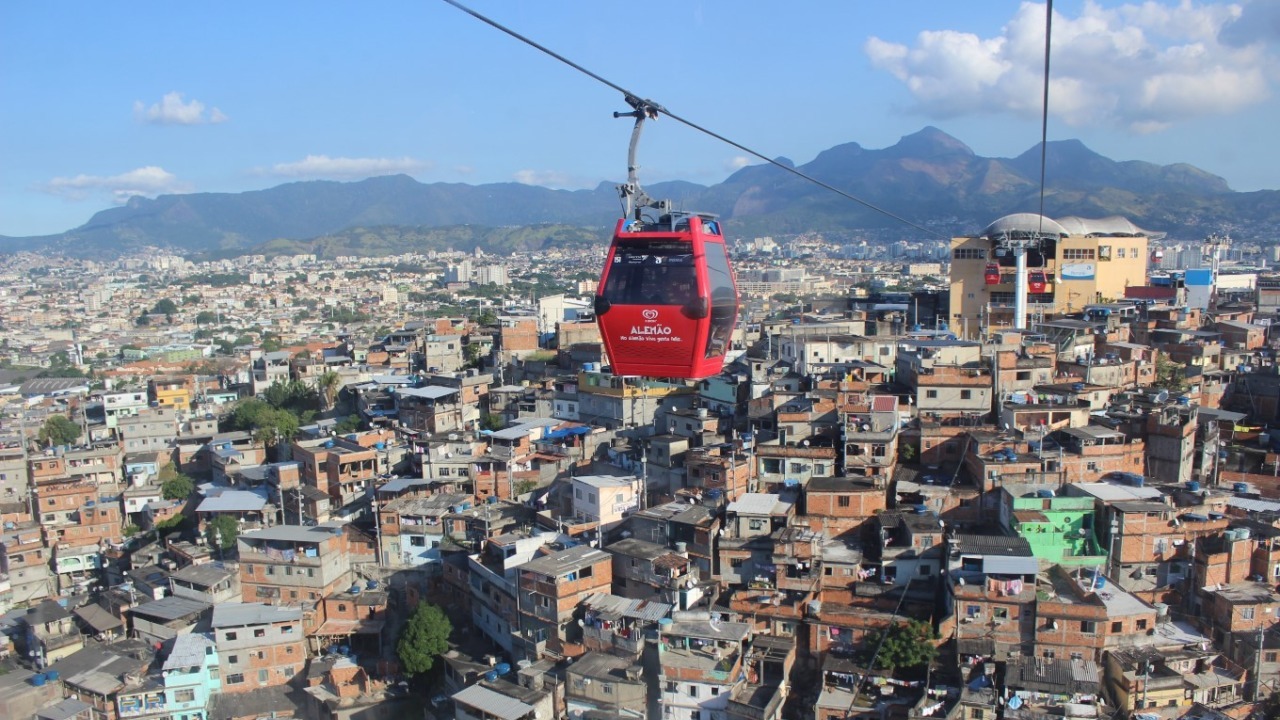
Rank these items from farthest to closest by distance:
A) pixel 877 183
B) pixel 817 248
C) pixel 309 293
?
pixel 877 183 < pixel 817 248 < pixel 309 293

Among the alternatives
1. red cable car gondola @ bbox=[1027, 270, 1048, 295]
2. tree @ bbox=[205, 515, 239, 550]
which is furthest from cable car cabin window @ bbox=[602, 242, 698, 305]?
red cable car gondola @ bbox=[1027, 270, 1048, 295]

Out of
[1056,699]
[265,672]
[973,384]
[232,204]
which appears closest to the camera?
[1056,699]

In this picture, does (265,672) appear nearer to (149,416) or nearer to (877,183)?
(149,416)

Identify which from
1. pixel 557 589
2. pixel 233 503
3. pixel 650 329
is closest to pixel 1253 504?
pixel 557 589

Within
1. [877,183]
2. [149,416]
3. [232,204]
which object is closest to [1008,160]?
[877,183]

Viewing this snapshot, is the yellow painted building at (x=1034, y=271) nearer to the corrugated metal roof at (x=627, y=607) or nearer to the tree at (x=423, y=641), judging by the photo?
the corrugated metal roof at (x=627, y=607)

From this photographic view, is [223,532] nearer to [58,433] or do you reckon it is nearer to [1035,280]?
[58,433]
